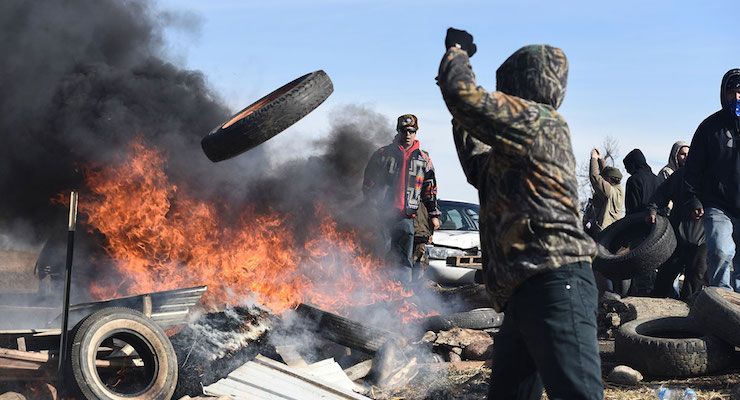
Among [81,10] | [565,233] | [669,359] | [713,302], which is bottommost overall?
[669,359]

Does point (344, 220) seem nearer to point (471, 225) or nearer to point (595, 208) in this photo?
point (471, 225)

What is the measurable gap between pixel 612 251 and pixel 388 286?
3765 millimetres

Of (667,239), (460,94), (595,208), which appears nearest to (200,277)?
(460,94)

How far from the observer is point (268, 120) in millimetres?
6512

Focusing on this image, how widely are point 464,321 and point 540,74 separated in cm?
480

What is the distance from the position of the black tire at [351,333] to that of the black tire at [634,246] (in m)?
3.89

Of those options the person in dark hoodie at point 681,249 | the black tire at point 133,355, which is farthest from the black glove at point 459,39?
the person in dark hoodie at point 681,249

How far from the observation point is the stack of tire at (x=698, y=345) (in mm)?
5629

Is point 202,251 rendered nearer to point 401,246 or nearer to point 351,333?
point 401,246

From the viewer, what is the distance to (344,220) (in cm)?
988

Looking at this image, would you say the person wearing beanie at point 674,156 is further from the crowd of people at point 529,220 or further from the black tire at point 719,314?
the crowd of people at point 529,220

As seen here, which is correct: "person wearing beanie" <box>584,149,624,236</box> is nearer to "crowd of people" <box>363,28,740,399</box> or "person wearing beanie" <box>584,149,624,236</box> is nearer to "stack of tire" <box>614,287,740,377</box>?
"stack of tire" <box>614,287,740,377</box>

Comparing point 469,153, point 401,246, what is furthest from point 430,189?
point 469,153

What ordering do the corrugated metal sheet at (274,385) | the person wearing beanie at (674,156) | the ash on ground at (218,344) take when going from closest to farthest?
the corrugated metal sheet at (274,385) < the ash on ground at (218,344) < the person wearing beanie at (674,156)
